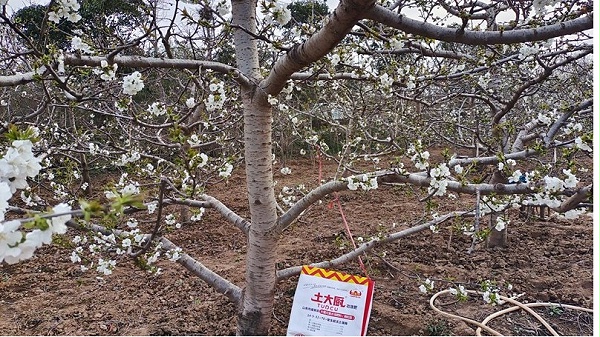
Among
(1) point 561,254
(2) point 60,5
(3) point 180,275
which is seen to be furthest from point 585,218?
(2) point 60,5

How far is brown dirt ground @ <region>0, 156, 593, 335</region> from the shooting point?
257cm

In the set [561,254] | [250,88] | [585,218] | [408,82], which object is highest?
[408,82]

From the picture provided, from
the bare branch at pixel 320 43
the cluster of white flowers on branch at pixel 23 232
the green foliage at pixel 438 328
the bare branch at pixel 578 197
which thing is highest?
the bare branch at pixel 320 43

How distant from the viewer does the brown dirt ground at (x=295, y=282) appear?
2.57 meters

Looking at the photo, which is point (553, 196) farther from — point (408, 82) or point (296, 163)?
point (296, 163)

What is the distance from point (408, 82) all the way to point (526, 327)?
5.14 ft

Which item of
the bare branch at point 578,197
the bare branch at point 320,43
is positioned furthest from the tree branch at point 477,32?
the bare branch at point 578,197

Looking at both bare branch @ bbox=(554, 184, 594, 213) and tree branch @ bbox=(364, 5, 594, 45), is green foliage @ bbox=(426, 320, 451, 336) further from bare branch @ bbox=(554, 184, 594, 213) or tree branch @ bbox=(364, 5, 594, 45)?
tree branch @ bbox=(364, 5, 594, 45)

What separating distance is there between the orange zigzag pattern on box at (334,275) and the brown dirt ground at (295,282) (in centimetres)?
43

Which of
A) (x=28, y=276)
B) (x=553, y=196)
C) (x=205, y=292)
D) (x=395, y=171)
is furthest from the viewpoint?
(x=28, y=276)

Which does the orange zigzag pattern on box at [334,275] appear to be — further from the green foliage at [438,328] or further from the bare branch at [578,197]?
the bare branch at [578,197]

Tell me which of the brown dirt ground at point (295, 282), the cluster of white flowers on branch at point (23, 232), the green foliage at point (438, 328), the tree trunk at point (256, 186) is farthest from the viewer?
the brown dirt ground at point (295, 282)

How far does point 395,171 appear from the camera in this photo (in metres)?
1.71

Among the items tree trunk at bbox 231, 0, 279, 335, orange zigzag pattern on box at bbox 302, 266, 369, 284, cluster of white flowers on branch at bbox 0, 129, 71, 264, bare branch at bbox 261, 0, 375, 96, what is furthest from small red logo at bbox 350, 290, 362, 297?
cluster of white flowers on branch at bbox 0, 129, 71, 264
